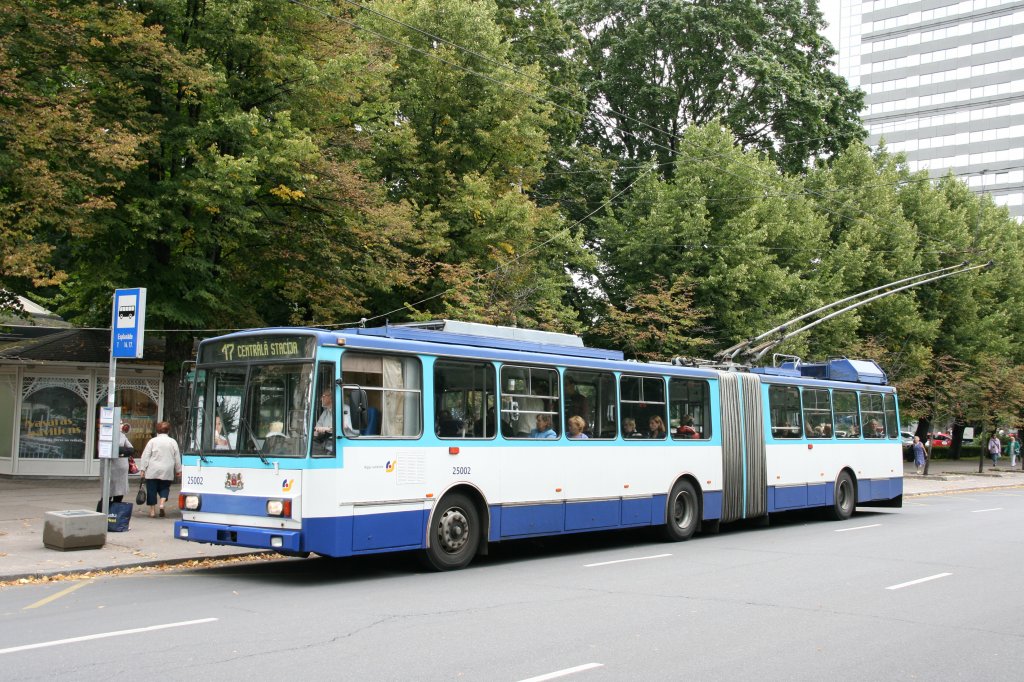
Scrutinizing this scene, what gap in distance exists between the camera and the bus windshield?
11.8 metres

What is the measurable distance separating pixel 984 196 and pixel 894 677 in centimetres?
5376

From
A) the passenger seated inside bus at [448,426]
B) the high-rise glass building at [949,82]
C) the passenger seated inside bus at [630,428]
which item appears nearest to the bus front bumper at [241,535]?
the passenger seated inside bus at [448,426]

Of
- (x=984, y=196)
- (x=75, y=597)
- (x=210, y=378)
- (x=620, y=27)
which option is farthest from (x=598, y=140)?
(x=75, y=597)

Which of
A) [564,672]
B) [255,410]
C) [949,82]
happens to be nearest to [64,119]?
Result: [255,410]

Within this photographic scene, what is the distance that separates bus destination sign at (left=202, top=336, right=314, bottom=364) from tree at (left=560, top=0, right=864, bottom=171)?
30.4 m

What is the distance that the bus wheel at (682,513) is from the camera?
17.5 m

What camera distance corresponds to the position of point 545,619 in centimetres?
955

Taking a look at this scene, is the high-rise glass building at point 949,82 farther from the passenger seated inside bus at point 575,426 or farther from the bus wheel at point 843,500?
the passenger seated inside bus at point 575,426

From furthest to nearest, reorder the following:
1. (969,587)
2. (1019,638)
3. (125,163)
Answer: (125,163)
(969,587)
(1019,638)

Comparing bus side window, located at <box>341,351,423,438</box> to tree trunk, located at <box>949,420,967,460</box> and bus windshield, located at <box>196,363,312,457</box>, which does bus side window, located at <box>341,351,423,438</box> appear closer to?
bus windshield, located at <box>196,363,312,457</box>

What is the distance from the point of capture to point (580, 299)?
38.3 m

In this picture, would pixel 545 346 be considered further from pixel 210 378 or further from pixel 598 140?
pixel 598 140

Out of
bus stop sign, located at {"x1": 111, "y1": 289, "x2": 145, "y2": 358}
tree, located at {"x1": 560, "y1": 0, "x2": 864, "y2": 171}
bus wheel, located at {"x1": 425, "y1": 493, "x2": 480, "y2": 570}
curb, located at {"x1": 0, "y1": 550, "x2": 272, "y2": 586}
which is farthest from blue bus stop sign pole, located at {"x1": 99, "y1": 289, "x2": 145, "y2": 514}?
tree, located at {"x1": 560, "y1": 0, "x2": 864, "y2": 171}

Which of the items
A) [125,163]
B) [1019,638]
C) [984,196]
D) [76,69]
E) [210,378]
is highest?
[984,196]
